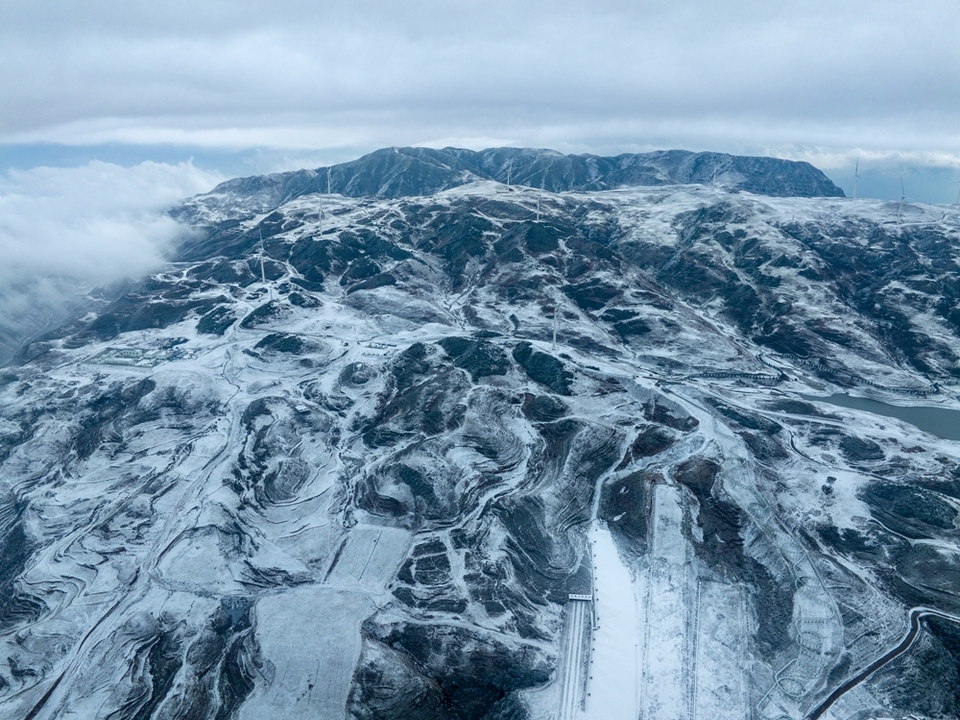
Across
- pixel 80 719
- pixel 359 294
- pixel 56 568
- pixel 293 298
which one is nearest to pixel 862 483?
pixel 80 719

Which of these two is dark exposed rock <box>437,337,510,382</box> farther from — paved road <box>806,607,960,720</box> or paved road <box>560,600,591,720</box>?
paved road <box>806,607,960,720</box>

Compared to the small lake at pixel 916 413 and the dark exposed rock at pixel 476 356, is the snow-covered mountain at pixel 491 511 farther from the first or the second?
the small lake at pixel 916 413

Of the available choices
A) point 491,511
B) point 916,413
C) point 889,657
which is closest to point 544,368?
point 491,511

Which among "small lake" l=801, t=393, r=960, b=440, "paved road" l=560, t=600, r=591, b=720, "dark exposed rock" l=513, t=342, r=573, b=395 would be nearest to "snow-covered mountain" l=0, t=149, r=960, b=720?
"paved road" l=560, t=600, r=591, b=720

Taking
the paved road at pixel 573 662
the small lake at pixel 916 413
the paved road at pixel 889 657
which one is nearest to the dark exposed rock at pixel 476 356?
the paved road at pixel 573 662

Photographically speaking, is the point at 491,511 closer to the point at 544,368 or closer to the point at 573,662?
the point at 573,662

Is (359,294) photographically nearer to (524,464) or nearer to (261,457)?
(261,457)

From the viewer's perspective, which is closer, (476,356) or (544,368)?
(544,368)
